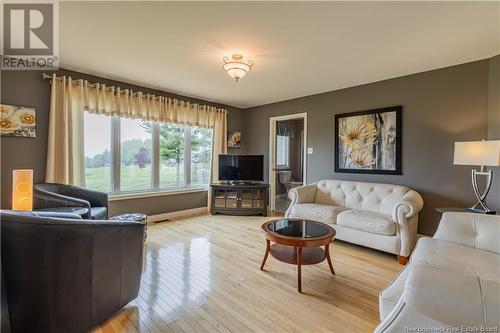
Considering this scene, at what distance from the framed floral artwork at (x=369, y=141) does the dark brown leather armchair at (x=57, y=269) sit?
3.66 m

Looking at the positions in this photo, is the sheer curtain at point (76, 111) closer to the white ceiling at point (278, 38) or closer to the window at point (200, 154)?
the white ceiling at point (278, 38)

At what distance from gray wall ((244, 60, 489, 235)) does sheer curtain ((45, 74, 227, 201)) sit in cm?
352

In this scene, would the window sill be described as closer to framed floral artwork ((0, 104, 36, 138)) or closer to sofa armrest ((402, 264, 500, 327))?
framed floral artwork ((0, 104, 36, 138))

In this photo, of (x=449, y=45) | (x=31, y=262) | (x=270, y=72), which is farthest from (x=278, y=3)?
(x=31, y=262)

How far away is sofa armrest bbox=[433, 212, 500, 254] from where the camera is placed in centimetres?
188

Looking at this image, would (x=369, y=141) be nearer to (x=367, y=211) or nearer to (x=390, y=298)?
(x=367, y=211)

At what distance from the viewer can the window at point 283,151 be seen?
727cm

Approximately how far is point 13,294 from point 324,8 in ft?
9.54

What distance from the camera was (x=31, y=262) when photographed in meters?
1.34

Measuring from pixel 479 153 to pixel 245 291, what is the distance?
9.30ft

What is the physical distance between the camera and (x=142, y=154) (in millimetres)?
4340

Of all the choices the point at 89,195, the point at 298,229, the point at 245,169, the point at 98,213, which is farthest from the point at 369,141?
the point at 89,195

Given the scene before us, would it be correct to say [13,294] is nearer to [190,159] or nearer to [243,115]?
[190,159]

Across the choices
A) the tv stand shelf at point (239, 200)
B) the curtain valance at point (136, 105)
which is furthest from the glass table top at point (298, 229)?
the curtain valance at point (136, 105)
